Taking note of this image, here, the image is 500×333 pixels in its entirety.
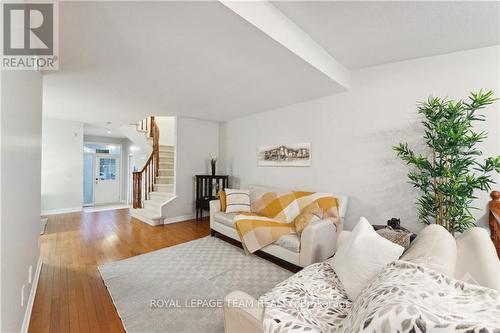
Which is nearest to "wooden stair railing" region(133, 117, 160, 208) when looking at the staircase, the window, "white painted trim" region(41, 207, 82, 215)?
the staircase

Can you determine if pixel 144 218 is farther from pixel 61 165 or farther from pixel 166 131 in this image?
pixel 166 131

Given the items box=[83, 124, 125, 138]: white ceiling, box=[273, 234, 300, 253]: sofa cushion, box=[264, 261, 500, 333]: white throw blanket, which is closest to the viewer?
box=[264, 261, 500, 333]: white throw blanket

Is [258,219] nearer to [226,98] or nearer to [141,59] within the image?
[226,98]

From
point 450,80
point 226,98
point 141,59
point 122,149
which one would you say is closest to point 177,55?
point 141,59

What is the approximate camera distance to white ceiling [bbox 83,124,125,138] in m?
5.96

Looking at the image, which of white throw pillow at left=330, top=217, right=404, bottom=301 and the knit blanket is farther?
the knit blanket

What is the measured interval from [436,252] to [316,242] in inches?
49.6

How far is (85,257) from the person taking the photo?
2762mm

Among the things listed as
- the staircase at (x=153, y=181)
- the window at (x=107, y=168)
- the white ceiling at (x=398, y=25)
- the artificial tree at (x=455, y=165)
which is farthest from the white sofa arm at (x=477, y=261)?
the window at (x=107, y=168)

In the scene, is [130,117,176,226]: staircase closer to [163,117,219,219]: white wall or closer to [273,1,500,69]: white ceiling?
[163,117,219,219]: white wall

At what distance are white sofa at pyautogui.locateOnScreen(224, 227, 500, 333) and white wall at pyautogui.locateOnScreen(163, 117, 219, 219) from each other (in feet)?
12.5

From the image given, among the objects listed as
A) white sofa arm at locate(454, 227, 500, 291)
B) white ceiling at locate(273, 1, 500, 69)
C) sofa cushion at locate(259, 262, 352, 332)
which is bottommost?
sofa cushion at locate(259, 262, 352, 332)

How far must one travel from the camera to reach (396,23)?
184 centimetres

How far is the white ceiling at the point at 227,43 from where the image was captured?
158 centimetres
